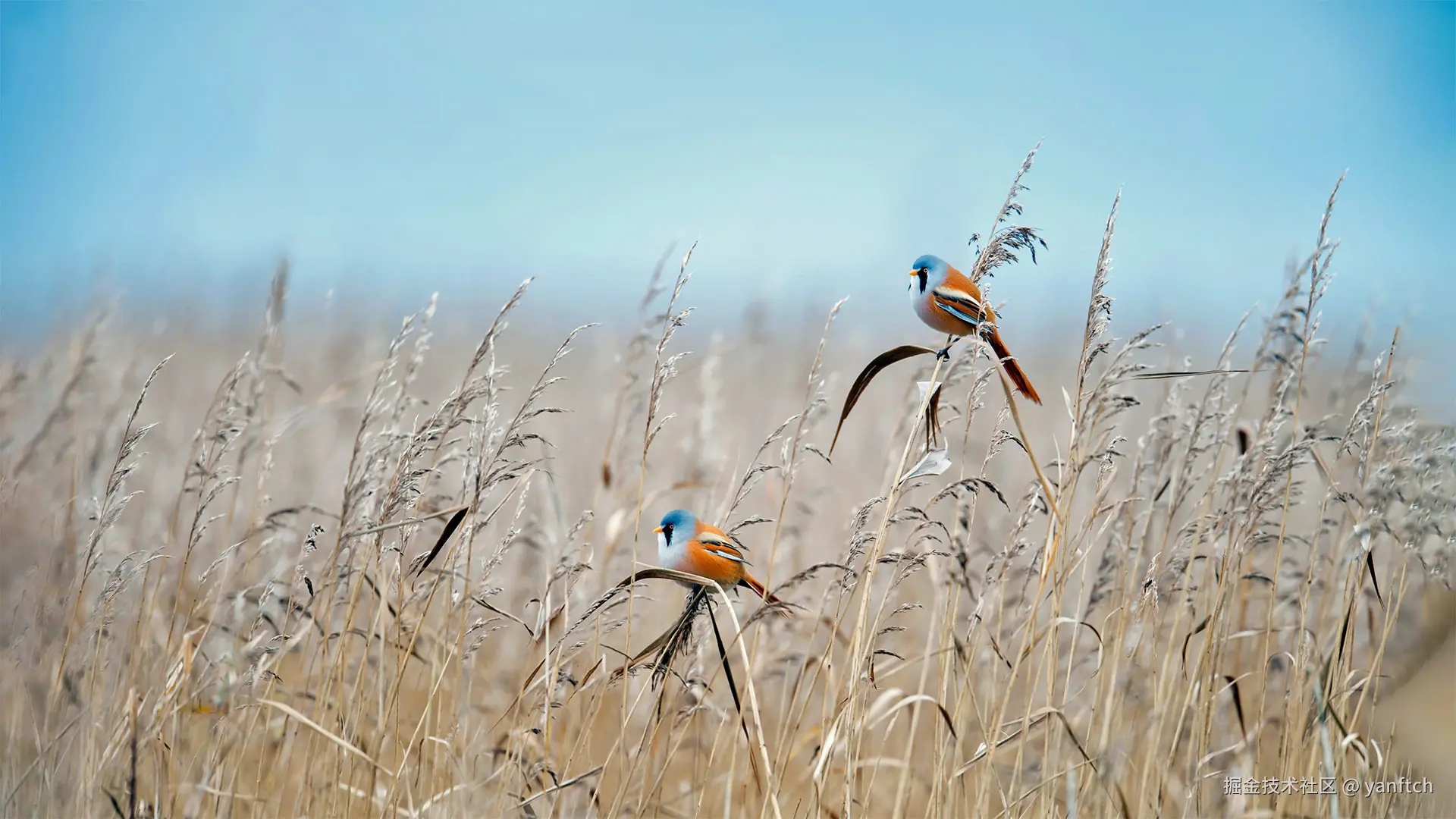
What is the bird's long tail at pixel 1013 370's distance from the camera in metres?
1.43

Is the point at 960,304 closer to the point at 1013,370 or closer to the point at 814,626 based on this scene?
the point at 1013,370

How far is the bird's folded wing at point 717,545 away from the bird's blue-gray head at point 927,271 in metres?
0.64

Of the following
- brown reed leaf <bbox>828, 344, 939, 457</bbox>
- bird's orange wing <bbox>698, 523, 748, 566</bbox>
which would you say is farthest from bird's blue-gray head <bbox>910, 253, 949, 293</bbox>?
bird's orange wing <bbox>698, 523, 748, 566</bbox>

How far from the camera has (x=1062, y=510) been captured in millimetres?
A: 1697

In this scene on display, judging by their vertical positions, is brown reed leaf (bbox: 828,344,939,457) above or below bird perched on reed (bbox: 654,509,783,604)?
above

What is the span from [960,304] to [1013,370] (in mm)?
179

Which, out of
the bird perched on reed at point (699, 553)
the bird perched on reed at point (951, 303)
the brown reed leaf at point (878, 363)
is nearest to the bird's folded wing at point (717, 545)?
the bird perched on reed at point (699, 553)

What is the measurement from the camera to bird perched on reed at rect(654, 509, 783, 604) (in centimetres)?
156

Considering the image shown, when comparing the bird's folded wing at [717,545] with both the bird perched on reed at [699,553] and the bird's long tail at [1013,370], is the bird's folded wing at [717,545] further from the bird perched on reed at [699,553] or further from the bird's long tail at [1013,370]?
the bird's long tail at [1013,370]

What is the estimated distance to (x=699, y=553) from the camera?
5.11 ft

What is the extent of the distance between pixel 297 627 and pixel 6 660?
812mm

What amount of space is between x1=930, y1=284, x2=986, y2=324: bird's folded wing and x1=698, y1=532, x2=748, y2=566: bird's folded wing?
2.08ft

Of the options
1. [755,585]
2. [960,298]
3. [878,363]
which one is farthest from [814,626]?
[960,298]

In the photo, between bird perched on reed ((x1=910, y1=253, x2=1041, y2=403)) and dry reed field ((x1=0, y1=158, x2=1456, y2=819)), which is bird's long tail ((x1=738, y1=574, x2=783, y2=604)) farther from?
bird perched on reed ((x1=910, y1=253, x2=1041, y2=403))
